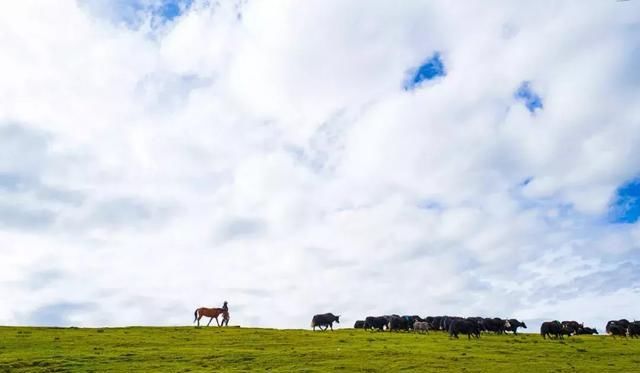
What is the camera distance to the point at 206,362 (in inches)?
1563

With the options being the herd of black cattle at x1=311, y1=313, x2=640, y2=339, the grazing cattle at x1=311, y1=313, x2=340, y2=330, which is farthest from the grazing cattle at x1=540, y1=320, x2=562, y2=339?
the grazing cattle at x1=311, y1=313, x2=340, y2=330

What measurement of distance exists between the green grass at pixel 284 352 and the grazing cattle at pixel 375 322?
849 centimetres

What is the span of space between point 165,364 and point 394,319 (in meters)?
29.4

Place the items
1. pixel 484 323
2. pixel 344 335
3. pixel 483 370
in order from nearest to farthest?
pixel 483 370, pixel 344 335, pixel 484 323

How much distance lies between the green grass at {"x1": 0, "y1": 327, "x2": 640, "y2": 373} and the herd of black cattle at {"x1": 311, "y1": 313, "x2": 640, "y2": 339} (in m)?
3.52

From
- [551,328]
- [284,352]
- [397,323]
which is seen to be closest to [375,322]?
[397,323]

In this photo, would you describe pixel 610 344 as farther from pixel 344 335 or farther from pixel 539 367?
pixel 344 335

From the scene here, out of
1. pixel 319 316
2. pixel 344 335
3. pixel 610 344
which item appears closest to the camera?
pixel 610 344

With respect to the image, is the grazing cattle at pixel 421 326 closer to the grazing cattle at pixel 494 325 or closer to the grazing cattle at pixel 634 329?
the grazing cattle at pixel 494 325

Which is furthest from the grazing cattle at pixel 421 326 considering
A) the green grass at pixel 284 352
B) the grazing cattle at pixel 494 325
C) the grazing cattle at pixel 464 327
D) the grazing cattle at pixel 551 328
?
the grazing cattle at pixel 551 328

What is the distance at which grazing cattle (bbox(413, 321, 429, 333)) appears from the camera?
2427 inches

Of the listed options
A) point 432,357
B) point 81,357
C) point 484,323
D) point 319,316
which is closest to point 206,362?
point 81,357

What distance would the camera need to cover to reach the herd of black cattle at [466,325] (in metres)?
56.7

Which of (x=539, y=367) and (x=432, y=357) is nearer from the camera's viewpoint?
(x=539, y=367)
